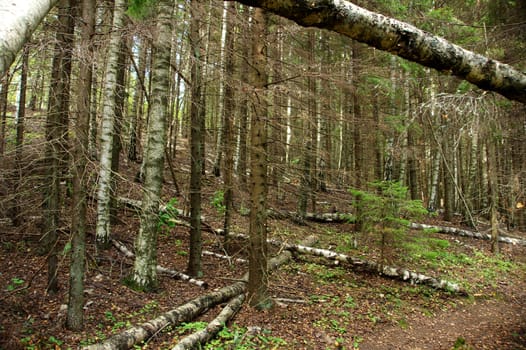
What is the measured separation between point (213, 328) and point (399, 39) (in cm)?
495

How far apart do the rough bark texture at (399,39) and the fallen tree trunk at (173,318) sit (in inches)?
183

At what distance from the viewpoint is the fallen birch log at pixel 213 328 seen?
4588mm

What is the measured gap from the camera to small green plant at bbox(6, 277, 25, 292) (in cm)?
568

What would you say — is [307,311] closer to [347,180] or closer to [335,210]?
[347,180]

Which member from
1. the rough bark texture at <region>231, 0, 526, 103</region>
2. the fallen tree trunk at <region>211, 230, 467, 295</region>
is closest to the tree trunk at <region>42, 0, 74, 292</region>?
the rough bark texture at <region>231, 0, 526, 103</region>

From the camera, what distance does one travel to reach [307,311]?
21.2ft

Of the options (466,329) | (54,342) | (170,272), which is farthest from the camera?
(170,272)

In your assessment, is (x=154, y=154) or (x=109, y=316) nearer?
(x=109, y=316)

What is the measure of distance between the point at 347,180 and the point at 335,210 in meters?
5.47

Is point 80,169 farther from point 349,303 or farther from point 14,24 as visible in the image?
point 349,303

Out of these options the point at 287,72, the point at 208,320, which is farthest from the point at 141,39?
the point at 208,320

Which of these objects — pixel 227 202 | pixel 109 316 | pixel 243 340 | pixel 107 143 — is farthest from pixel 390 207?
pixel 107 143

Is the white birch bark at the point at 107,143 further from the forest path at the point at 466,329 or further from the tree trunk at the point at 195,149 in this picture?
the forest path at the point at 466,329

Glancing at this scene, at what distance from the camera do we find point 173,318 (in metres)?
5.27
